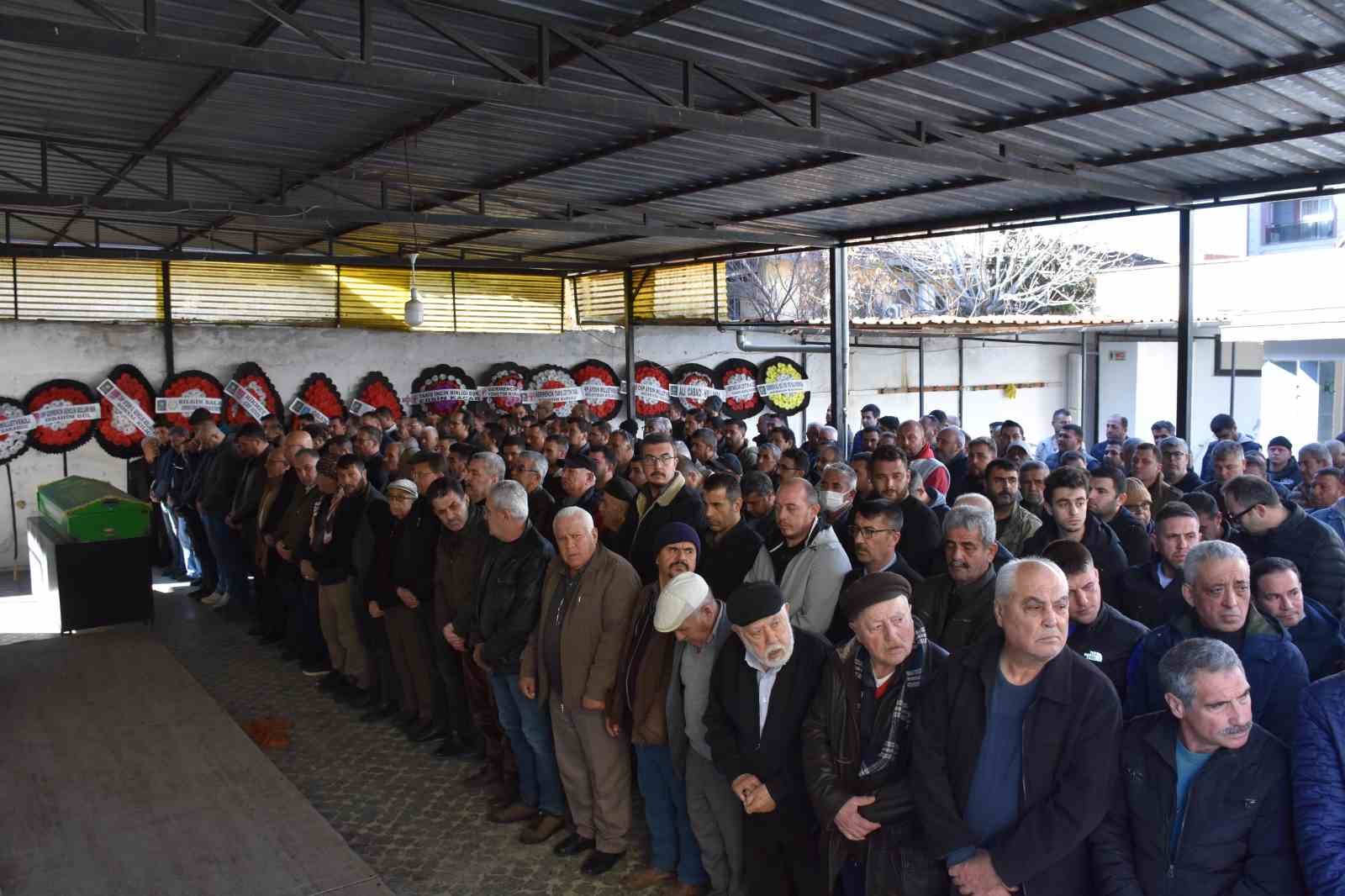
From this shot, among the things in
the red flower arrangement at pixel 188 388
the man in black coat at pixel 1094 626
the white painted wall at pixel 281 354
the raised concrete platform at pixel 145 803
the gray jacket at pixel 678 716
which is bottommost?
the raised concrete platform at pixel 145 803

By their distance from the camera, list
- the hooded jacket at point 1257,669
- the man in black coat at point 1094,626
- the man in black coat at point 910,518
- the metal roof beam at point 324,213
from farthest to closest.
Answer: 1. the metal roof beam at point 324,213
2. the man in black coat at point 910,518
3. the man in black coat at point 1094,626
4. the hooded jacket at point 1257,669

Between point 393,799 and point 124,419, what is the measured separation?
360 inches

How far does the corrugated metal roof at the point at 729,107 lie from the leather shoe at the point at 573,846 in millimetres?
3550

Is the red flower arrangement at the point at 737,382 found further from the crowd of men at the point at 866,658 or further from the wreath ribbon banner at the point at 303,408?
the crowd of men at the point at 866,658

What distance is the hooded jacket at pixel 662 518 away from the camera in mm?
5504

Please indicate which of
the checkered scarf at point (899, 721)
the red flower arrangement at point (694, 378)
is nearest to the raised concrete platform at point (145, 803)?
the checkered scarf at point (899, 721)

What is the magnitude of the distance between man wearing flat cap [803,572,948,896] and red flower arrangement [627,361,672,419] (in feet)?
42.3

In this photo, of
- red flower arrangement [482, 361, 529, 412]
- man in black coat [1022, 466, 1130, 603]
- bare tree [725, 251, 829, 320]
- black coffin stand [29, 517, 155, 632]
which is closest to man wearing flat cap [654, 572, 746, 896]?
man in black coat [1022, 466, 1130, 603]

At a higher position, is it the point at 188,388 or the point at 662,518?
the point at 188,388

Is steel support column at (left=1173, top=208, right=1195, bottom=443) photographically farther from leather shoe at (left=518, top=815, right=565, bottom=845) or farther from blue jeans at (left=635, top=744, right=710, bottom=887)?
leather shoe at (left=518, top=815, right=565, bottom=845)

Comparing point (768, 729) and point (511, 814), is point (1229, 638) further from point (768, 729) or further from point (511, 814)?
point (511, 814)

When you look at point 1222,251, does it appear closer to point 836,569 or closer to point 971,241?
point 971,241

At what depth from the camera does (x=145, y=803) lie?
190 inches

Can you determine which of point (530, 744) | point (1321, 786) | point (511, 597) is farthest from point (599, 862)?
point (1321, 786)
